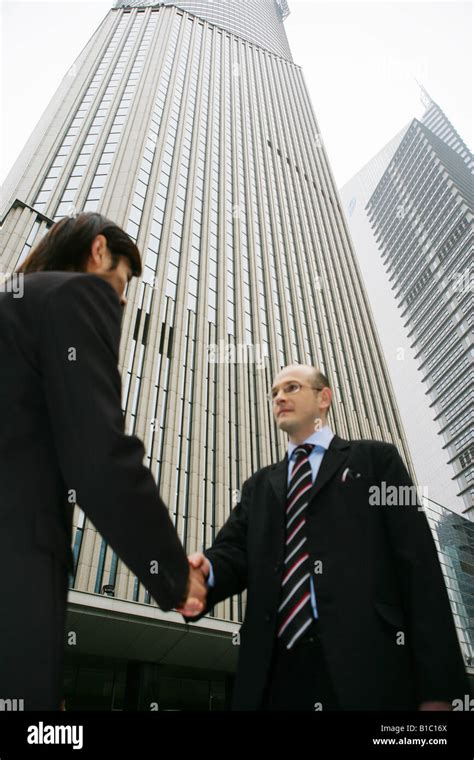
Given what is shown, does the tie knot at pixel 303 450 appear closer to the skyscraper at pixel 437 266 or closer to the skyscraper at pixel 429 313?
the skyscraper at pixel 437 266

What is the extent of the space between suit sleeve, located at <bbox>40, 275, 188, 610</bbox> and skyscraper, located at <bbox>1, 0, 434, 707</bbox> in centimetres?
1413

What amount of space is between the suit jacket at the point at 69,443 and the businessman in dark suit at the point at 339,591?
0.86 m

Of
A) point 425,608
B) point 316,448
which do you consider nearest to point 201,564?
point 316,448

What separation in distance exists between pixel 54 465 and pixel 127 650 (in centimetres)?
1875

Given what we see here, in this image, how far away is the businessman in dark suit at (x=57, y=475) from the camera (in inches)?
55.2

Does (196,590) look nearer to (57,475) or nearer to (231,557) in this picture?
(57,475)

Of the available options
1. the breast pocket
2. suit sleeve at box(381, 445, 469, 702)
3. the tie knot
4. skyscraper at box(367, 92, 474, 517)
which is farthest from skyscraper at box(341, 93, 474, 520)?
the breast pocket

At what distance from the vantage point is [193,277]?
3091 centimetres

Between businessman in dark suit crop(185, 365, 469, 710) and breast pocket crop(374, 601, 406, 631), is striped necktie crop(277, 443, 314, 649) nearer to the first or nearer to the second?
businessman in dark suit crop(185, 365, 469, 710)

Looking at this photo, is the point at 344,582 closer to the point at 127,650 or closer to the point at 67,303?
the point at 67,303

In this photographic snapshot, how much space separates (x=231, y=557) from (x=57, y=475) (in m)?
1.48

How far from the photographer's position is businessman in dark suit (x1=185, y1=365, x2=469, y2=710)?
2049 mm

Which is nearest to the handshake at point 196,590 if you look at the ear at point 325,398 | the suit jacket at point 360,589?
the suit jacket at point 360,589

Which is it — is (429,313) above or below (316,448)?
above
